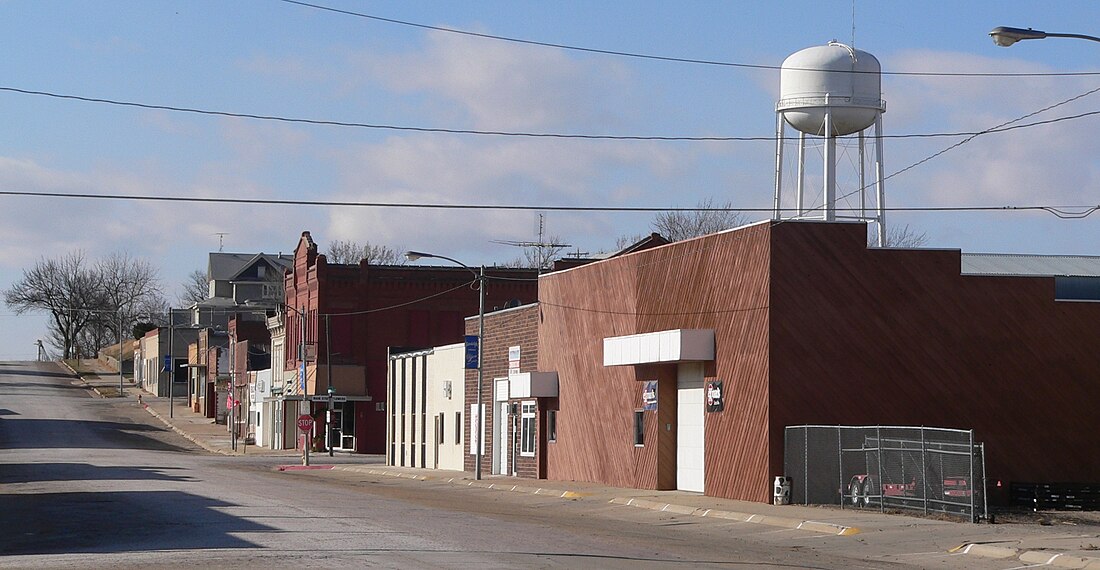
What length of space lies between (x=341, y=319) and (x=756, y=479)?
4407 cm

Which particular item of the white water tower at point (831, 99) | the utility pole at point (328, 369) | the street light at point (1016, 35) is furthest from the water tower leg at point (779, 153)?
the utility pole at point (328, 369)

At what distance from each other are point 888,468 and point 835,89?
12.8 meters

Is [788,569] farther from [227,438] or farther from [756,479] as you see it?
[227,438]

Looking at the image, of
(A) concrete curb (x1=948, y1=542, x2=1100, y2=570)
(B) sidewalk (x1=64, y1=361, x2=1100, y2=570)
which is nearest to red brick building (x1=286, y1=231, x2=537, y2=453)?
(B) sidewalk (x1=64, y1=361, x2=1100, y2=570)

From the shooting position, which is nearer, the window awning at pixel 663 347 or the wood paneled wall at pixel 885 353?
the wood paneled wall at pixel 885 353

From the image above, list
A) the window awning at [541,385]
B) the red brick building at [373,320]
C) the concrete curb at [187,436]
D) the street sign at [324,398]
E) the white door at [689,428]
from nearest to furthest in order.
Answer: the white door at [689,428], the window awning at [541,385], the street sign at [324,398], the red brick building at [373,320], the concrete curb at [187,436]

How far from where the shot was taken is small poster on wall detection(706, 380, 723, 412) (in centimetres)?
3091

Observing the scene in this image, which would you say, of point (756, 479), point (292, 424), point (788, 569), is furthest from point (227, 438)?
point (788, 569)

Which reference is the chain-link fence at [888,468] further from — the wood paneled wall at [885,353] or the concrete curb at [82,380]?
the concrete curb at [82,380]

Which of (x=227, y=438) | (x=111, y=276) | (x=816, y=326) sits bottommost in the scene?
(x=227, y=438)

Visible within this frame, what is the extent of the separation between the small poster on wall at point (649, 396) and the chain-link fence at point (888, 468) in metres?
5.67

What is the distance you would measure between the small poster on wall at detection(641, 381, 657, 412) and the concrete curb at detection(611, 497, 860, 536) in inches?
121

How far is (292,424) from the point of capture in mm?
77250

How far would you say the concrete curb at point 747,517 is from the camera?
76.4 feet
